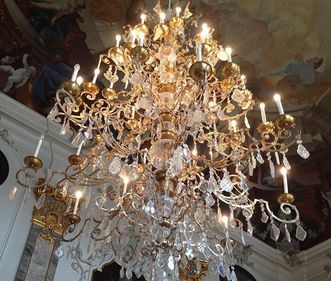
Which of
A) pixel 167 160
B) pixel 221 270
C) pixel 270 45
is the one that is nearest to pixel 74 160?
pixel 167 160

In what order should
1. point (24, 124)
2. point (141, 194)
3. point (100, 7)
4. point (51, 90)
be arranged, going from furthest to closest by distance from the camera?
point (100, 7) < point (51, 90) < point (24, 124) < point (141, 194)

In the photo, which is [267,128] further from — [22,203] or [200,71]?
[22,203]

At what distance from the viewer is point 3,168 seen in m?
6.76

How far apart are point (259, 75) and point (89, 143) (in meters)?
4.26

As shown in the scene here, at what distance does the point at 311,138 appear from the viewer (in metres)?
10.0

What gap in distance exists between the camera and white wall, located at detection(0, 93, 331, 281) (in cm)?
617

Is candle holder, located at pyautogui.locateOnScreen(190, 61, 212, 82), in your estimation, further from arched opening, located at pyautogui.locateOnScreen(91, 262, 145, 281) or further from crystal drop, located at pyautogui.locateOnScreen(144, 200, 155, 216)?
arched opening, located at pyautogui.locateOnScreen(91, 262, 145, 281)

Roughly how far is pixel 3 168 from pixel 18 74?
→ 64.0 inches

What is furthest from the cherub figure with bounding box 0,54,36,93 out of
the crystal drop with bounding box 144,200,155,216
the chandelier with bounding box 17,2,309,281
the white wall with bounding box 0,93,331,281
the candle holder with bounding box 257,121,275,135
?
→ the candle holder with bounding box 257,121,275,135

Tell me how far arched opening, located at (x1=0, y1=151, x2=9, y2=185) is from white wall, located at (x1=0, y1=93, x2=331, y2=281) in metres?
0.05

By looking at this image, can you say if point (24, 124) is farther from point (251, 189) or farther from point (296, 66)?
point (296, 66)

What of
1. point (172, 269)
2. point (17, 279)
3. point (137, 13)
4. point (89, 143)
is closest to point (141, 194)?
point (172, 269)

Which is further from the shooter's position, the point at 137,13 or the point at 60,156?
the point at 137,13

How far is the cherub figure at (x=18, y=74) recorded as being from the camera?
748 centimetres
